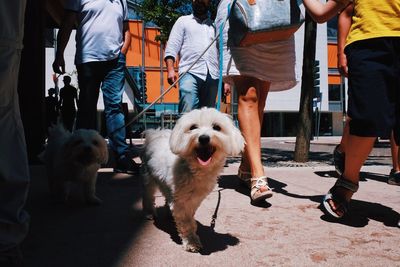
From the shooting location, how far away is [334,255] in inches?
89.9

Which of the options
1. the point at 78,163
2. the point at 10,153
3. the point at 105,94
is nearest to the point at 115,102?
the point at 105,94

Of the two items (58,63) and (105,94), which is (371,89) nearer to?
(105,94)

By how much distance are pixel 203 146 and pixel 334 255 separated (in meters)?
0.95

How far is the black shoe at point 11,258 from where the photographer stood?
74.9 inches

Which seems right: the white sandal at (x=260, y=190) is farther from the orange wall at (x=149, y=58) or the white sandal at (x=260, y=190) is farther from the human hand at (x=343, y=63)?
the orange wall at (x=149, y=58)

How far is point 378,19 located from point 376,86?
1.46 feet

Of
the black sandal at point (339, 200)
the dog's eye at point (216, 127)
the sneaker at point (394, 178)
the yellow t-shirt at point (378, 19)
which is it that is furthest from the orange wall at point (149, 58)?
the dog's eye at point (216, 127)

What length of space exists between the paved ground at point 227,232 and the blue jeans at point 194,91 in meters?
1.14

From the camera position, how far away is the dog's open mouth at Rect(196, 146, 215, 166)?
2.48m

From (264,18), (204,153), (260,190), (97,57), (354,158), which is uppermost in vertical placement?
(264,18)

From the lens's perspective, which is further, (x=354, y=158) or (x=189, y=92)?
(x=189, y=92)

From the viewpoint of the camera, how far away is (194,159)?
250 centimetres

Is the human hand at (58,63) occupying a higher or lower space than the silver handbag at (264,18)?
lower

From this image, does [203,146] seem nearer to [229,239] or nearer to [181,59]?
[229,239]
